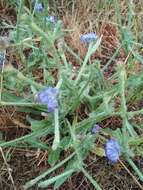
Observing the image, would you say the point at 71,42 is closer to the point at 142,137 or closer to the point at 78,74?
the point at 78,74

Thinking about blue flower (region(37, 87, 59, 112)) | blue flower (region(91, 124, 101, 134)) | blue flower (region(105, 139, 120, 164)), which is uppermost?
blue flower (region(37, 87, 59, 112))

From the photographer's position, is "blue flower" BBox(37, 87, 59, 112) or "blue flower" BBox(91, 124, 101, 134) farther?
"blue flower" BBox(91, 124, 101, 134)

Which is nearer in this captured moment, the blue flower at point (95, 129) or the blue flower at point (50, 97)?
the blue flower at point (50, 97)

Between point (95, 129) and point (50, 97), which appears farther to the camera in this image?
point (95, 129)

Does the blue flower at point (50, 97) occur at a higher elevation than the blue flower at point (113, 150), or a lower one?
higher

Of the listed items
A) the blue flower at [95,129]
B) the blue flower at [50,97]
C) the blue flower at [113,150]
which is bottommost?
the blue flower at [113,150]

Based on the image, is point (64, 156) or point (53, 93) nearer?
point (53, 93)

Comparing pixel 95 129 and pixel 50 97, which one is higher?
pixel 50 97

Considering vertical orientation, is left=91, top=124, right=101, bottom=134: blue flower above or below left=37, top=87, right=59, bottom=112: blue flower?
below

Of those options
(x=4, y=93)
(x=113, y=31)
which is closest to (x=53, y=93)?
(x=4, y=93)

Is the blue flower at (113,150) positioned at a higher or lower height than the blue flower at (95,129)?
lower

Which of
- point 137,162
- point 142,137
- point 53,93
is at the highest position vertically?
point 53,93
